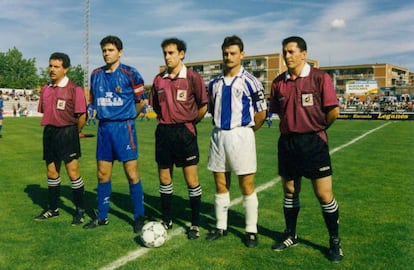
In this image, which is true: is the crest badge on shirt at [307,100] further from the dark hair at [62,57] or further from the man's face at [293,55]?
the dark hair at [62,57]

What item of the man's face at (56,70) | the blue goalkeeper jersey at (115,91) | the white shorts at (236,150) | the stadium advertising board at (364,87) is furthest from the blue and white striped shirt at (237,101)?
the stadium advertising board at (364,87)

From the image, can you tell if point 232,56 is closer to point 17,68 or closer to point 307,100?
point 307,100

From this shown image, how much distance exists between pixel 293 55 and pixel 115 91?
234 centimetres

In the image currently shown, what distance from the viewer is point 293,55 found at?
13.5 ft

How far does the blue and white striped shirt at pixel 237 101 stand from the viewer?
448cm

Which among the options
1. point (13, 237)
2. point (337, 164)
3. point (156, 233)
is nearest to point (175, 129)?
point (156, 233)

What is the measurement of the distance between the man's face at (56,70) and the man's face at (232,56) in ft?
8.33

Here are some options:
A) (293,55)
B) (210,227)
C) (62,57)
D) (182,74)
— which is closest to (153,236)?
(210,227)

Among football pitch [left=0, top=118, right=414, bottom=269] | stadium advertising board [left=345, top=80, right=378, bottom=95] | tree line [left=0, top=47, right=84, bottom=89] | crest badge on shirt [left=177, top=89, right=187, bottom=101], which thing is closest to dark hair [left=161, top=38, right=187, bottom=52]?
crest badge on shirt [left=177, top=89, right=187, bottom=101]

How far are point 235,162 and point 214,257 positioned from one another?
1098 mm

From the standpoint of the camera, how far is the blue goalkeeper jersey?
4996 millimetres

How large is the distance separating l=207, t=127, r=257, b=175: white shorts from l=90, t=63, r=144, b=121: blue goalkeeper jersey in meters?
1.36

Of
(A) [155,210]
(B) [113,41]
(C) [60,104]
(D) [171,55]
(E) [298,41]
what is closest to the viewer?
(E) [298,41]

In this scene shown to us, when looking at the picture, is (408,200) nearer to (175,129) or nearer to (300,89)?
(300,89)
